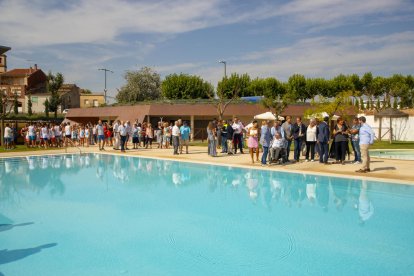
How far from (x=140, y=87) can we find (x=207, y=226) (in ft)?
149

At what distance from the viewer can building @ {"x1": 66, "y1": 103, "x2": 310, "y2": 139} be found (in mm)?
32062

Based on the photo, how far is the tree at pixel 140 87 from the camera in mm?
49781

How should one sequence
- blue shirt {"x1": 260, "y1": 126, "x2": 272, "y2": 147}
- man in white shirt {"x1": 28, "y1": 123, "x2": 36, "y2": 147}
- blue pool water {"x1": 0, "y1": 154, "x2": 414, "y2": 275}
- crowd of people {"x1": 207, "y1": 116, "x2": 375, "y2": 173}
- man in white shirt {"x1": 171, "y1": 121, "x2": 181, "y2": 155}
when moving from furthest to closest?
man in white shirt {"x1": 28, "y1": 123, "x2": 36, "y2": 147}
man in white shirt {"x1": 171, "y1": 121, "x2": 181, "y2": 155}
blue shirt {"x1": 260, "y1": 126, "x2": 272, "y2": 147}
crowd of people {"x1": 207, "y1": 116, "x2": 375, "y2": 173}
blue pool water {"x1": 0, "y1": 154, "x2": 414, "y2": 275}

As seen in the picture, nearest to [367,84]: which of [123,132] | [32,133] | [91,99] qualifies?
[123,132]

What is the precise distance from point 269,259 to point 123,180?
7.70 meters

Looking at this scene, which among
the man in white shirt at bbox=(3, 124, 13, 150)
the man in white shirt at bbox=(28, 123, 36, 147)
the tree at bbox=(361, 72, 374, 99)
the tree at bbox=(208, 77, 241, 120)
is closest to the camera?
the man in white shirt at bbox=(3, 124, 13, 150)

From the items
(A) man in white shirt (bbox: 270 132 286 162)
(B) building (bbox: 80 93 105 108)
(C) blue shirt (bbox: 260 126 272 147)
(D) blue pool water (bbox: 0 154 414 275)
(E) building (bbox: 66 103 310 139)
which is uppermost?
(B) building (bbox: 80 93 105 108)

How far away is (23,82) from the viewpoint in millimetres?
63656

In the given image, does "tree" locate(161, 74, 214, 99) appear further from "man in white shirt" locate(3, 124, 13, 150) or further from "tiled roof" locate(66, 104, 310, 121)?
"man in white shirt" locate(3, 124, 13, 150)

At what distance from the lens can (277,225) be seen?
22.7ft

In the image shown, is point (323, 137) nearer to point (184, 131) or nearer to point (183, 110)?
point (184, 131)

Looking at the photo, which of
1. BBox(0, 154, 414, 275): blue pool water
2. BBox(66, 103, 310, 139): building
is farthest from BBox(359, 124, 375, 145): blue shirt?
BBox(66, 103, 310, 139): building

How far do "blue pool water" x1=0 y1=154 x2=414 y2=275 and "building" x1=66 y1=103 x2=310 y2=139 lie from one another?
20054 millimetres

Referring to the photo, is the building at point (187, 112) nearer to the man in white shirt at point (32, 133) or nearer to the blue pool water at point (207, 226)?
the man in white shirt at point (32, 133)
